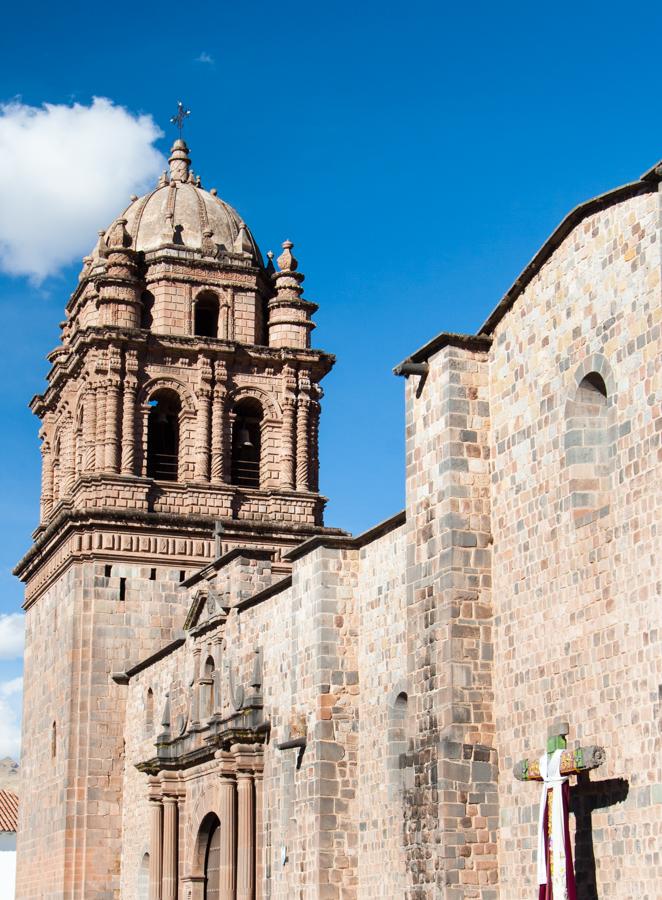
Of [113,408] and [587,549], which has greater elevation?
[113,408]

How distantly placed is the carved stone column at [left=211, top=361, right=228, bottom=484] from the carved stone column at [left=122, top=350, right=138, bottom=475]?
1.56 m

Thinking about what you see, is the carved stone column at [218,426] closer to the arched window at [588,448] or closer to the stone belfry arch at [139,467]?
the stone belfry arch at [139,467]

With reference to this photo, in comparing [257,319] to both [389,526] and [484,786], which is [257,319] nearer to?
[389,526]

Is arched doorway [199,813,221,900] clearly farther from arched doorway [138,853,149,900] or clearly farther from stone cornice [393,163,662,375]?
stone cornice [393,163,662,375]

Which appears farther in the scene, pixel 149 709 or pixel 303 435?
pixel 303 435

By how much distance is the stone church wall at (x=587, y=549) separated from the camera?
559 inches

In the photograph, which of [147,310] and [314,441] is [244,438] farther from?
[147,310]

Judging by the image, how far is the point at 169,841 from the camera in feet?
87.2

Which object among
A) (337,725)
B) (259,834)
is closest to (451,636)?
(337,725)

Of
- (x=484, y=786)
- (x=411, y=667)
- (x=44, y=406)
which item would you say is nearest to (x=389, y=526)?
(x=411, y=667)

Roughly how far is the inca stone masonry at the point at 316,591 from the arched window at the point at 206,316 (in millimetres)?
99

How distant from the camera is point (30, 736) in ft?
111

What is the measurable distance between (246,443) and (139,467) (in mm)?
2535

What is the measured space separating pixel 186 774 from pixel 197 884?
1.77 metres
